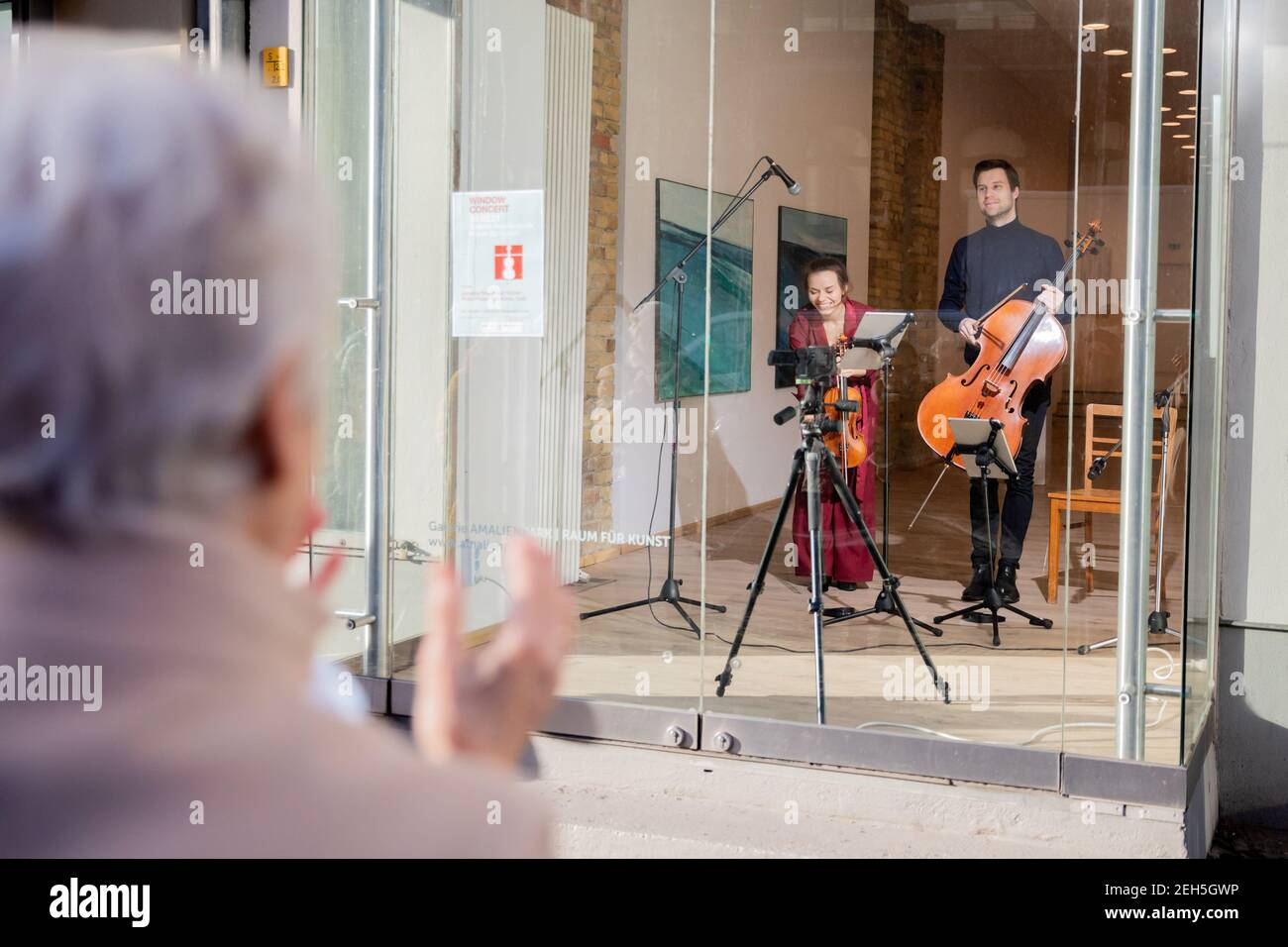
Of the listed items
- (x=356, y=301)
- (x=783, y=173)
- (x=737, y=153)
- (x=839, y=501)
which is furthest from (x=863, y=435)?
(x=356, y=301)

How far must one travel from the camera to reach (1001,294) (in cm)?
375

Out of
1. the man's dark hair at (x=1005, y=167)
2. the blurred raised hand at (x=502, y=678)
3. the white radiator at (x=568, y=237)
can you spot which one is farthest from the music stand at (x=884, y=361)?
the blurred raised hand at (x=502, y=678)

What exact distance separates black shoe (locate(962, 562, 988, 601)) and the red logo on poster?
1.63 meters

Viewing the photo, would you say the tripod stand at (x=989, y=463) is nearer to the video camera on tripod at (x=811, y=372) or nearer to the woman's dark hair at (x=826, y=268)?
the video camera on tripod at (x=811, y=372)

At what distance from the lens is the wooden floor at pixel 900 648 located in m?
3.67

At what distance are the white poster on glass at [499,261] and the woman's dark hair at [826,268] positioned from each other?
2.74ft

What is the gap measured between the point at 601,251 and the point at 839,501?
105cm

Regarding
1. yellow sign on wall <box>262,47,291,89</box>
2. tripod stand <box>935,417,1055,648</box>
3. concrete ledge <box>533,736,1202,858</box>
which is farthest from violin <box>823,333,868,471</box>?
yellow sign on wall <box>262,47,291,89</box>

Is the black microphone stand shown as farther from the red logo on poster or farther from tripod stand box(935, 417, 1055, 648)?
tripod stand box(935, 417, 1055, 648)

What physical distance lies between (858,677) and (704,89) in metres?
1.78

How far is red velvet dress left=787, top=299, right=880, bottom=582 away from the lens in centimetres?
396

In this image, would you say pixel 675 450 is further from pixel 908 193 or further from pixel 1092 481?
pixel 1092 481

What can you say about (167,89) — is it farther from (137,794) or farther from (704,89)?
(704,89)
